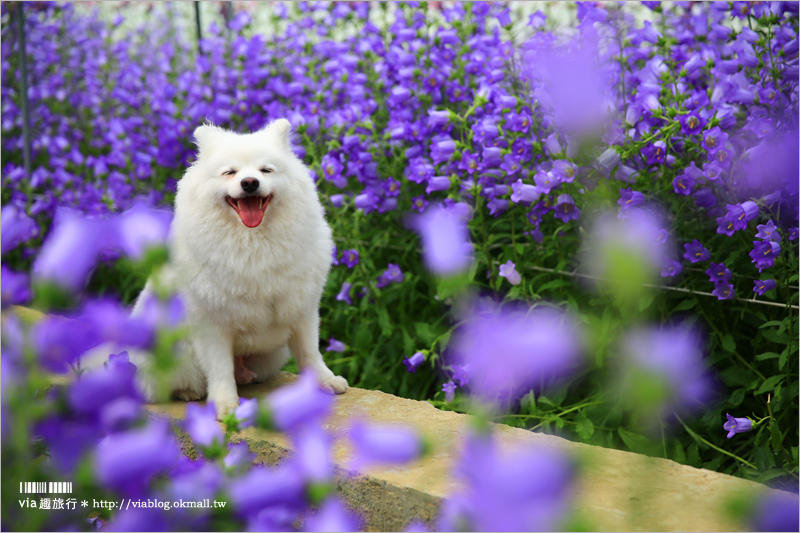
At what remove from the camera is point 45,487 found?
3.26 feet

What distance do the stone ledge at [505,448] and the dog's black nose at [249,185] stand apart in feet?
2.63

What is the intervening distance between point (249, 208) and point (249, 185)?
0.10m

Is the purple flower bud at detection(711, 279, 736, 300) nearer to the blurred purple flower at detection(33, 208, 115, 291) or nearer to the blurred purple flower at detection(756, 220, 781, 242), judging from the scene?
the blurred purple flower at detection(756, 220, 781, 242)

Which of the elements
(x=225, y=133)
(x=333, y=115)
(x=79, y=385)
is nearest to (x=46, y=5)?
(x=333, y=115)

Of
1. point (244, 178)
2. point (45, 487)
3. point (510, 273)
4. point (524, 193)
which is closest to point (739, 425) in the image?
point (510, 273)

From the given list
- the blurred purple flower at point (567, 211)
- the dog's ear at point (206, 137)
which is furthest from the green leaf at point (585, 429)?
the dog's ear at point (206, 137)

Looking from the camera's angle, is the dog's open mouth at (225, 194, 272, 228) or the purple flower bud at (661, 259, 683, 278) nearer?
the dog's open mouth at (225, 194, 272, 228)

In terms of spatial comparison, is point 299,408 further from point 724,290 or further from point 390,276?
point 390,276

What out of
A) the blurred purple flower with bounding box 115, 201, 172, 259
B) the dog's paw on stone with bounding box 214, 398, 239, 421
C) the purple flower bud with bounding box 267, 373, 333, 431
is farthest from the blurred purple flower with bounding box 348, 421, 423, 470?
the dog's paw on stone with bounding box 214, 398, 239, 421

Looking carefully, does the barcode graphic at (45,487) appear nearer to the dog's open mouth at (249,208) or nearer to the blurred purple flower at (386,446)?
Answer: the blurred purple flower at (386,446)

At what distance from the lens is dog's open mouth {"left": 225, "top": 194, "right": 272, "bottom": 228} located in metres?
2.03

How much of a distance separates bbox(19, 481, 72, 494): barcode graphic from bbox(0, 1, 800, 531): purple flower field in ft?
0.09

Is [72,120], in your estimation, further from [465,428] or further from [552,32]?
[465,428]

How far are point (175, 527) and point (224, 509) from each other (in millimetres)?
57
